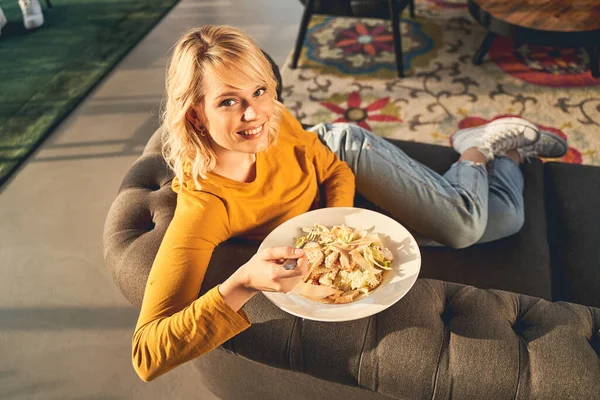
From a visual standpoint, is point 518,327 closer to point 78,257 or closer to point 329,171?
point 329,171

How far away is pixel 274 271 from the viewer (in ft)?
2.71

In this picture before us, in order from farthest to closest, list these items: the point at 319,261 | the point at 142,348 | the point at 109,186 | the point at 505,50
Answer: the point at 505,50, the point at 109,186, the point at 319,261, the point at 142,348

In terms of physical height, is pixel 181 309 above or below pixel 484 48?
above

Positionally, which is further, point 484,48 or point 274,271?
point 484,48

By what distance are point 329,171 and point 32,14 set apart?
2.88 meters

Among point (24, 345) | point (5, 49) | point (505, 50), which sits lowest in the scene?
point (24, 345)

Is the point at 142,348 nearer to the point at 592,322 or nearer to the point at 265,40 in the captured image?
the point at 592,322

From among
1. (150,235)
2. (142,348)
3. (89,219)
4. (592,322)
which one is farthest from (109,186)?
(592,322)

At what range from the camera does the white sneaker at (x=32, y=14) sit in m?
3.21

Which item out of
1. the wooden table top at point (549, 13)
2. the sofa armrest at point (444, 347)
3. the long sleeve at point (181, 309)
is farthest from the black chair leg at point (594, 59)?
the long sleeve at point (181, 309)

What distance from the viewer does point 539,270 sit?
4.17 ft

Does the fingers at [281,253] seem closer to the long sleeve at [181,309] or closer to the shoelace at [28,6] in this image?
the long sleeve at [181,309]

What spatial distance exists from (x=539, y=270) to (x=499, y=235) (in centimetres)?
13

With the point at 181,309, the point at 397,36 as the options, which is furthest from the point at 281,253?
the point at 397,36
